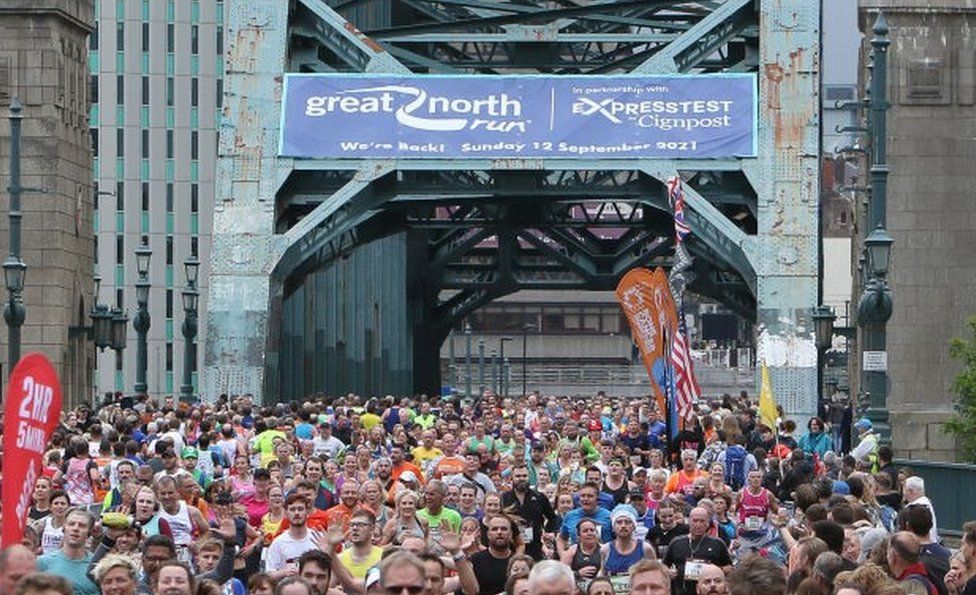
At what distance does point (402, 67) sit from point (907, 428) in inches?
426


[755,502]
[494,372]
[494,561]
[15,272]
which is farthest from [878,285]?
[494,372]

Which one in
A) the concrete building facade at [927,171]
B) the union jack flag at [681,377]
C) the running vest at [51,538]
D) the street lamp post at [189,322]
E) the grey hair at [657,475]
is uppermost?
the concrete building facade at [927,171]

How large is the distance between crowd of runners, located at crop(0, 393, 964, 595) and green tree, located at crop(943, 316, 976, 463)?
685 inches

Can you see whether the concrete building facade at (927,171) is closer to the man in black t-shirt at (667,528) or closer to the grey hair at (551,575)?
the man in black t-shirt at (667,528)

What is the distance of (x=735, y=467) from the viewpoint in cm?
2891

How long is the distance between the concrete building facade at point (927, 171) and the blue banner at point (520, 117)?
4519 millimetres

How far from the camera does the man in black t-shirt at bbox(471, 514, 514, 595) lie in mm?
18562

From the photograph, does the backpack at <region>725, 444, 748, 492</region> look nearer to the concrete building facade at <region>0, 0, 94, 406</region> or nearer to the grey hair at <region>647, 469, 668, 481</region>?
the grey hair at <region>647, 469, 668, 481</region>

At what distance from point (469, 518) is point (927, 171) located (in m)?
35.7

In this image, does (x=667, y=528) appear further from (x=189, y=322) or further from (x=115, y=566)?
(x=189, y=322)

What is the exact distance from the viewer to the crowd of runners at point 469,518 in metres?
14.4

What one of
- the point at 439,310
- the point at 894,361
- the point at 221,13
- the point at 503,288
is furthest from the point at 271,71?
the point at 221,13

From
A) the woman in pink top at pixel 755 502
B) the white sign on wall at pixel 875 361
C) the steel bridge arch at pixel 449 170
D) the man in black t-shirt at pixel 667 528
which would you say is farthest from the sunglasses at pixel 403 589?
the steel bridge arch at pixel 449 170

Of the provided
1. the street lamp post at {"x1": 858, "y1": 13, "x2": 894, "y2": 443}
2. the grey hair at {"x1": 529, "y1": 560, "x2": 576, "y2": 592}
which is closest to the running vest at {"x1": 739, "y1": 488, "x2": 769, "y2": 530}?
the grey hair at {"x1": 529, "y1": 560, "x2": 576, "y2": 592}
